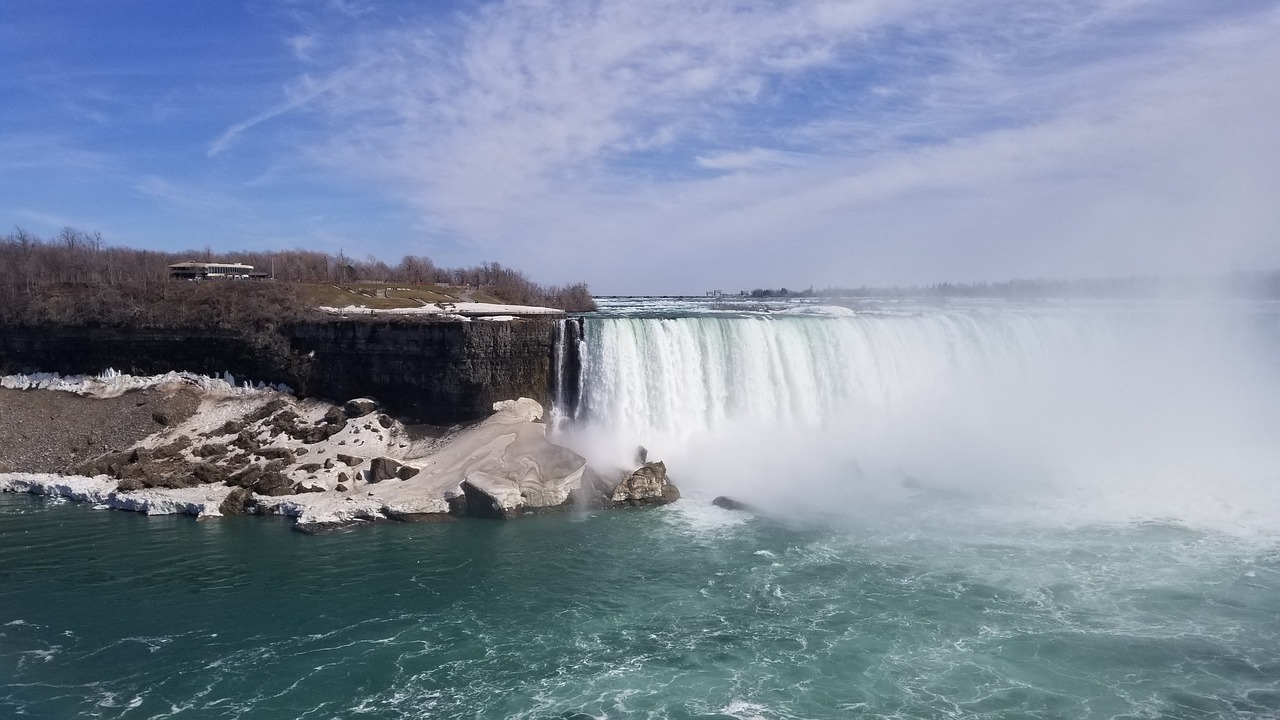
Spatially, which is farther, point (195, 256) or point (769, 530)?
point (195, 256)

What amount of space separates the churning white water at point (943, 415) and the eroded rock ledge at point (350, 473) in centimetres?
357

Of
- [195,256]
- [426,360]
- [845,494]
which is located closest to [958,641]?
[845,494]

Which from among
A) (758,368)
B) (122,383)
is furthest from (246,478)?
(758,368)

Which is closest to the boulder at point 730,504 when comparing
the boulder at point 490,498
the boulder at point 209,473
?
the boulder at point 490,498

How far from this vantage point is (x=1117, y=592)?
19031 mm

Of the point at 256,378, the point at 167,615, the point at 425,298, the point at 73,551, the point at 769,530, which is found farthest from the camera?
the point at 425,298

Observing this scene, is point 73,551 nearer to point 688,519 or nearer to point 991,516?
point 688,519

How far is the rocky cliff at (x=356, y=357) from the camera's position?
34062 millimetres

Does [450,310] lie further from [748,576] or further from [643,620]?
[643,620]

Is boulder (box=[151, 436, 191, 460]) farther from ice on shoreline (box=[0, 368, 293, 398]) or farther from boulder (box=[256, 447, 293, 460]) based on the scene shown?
ice on shoreline (box=[0, 368, 293, 398])

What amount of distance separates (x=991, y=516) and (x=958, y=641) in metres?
10.8

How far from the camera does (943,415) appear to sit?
125 feet

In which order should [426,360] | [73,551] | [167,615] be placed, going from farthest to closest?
[426,360] < [73,551] < [167,615]

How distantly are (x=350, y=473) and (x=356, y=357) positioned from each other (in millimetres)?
8433
